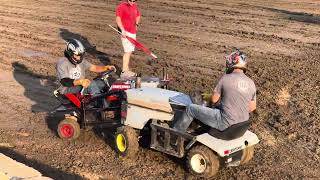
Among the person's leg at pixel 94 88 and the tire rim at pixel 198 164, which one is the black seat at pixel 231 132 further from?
the person's leg at pixel 94 88

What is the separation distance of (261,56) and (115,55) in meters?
4.11

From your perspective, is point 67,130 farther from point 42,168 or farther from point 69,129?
point 42,168

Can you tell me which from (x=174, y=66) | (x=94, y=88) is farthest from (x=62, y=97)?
(x=174, y=66)

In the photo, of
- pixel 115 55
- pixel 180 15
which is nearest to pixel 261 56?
pixel 115 55

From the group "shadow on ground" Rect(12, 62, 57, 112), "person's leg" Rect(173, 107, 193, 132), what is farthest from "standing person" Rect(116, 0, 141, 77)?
"person's leg" Rect(173, 107, 193, 132)

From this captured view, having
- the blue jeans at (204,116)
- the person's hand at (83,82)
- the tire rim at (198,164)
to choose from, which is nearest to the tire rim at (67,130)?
the person's hand at (83,82)

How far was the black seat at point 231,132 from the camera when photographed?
21.0 ft

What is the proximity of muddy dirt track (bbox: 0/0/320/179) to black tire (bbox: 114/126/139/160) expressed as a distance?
127 millimetres

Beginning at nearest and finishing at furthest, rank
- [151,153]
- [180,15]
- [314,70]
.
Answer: [151,153] < [314,70] < [180,15]

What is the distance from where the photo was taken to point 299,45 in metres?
15.3

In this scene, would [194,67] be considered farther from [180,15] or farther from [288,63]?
[180,15]

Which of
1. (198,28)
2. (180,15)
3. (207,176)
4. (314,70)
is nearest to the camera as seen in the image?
(207,176)

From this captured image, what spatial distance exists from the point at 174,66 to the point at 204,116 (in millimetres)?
6258

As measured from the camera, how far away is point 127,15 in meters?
11.5
